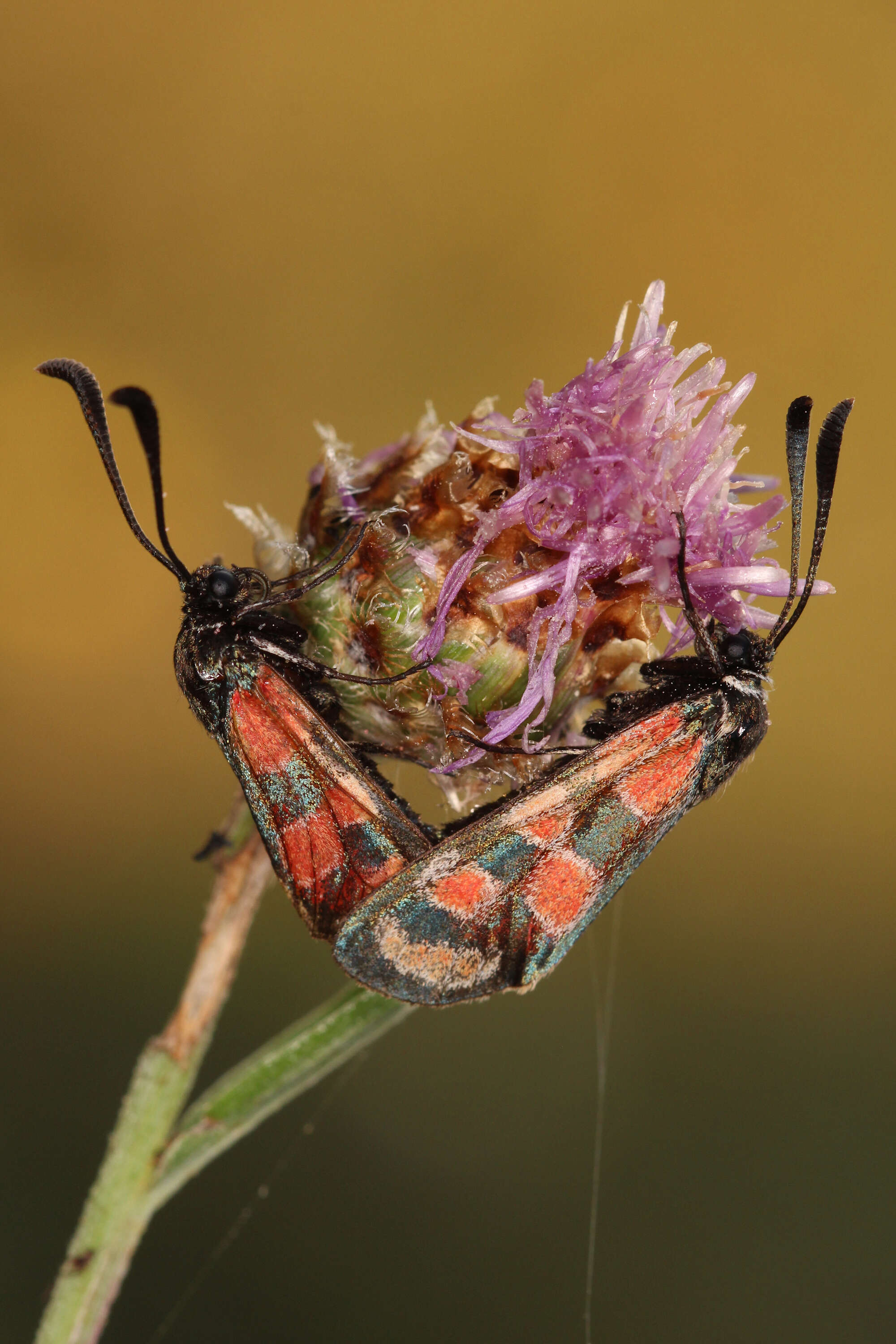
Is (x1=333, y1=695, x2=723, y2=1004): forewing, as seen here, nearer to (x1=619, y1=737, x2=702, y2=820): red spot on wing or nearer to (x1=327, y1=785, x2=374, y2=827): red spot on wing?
(x1=619, y1=737, x2=702, y2=820): red spot on wing

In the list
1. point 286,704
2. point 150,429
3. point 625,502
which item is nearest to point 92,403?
point 150,429

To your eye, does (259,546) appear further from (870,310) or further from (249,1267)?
(870,310)

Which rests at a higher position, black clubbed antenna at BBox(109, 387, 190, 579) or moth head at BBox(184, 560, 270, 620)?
black clubbed antenna at BBox(109, 387, 190, 579)

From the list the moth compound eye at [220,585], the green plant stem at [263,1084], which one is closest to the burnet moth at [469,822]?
the moth compound eye at [220,585]

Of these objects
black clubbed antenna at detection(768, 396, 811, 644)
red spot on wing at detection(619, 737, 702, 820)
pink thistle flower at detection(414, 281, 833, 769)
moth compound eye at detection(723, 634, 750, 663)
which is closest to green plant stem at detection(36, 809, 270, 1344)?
pink thistle flower at detection(414, 281, 833, 769)

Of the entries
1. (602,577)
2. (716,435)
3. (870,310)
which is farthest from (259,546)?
(870,310)

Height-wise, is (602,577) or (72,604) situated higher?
(72,604)
